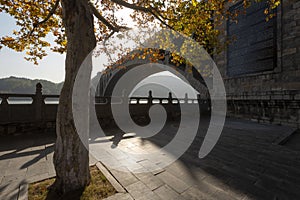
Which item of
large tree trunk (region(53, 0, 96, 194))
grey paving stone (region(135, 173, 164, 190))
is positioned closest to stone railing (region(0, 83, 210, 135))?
large tree trunk (region(53, 0, 96, 194))

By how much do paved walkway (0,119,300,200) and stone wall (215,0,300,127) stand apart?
5.93 m

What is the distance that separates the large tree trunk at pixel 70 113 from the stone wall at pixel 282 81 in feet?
39.1

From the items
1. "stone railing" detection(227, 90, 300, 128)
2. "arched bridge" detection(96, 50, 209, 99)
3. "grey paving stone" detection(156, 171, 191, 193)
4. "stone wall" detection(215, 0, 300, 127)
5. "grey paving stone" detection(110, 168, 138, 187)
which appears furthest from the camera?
"arched bridge" detection(96, 50, 209, 99)

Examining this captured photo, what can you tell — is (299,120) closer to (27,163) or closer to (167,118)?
(167,118)

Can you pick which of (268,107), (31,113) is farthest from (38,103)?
(268,107)

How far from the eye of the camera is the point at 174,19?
427 cm

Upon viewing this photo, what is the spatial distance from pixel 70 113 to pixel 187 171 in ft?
9.21

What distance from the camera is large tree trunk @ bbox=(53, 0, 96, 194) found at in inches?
97.0

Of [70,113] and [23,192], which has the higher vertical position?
[70,113]

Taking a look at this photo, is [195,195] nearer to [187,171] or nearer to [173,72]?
[187,171]

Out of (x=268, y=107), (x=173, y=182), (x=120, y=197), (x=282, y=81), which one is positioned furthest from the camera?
(x=268, y=107)

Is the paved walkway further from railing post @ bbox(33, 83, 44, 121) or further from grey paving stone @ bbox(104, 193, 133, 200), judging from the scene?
railing post @ bbox(33, 83, 44, 121)

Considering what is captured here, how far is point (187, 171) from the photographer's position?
3.29 meters

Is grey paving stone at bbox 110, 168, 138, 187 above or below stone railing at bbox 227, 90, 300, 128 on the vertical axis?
below
